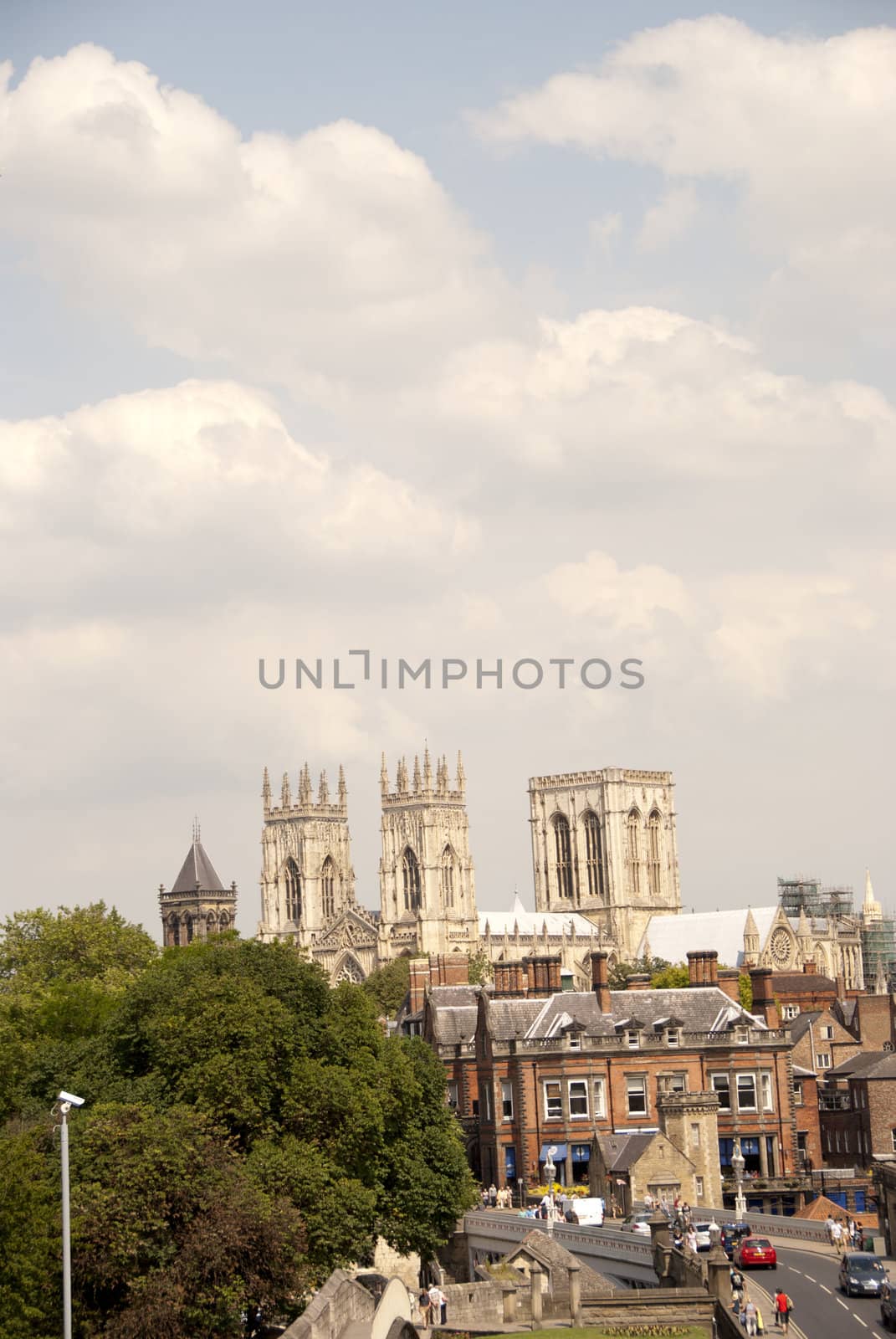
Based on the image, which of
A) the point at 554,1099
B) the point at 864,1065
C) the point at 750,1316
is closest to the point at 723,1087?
the point at 554,1099

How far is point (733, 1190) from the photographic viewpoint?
7481 cm

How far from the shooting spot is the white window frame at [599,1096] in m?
79.2

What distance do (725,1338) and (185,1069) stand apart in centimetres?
1630

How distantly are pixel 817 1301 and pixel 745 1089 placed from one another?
30907mm

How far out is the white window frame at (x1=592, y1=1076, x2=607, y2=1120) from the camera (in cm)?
7919

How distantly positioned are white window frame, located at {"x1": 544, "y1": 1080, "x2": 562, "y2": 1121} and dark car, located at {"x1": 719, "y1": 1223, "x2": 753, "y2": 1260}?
1907 cm

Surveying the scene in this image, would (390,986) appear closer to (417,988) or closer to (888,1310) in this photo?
(417,988)

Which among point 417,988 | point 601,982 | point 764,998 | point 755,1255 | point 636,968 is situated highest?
point 636,968

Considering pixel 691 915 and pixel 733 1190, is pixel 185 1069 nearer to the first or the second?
pixel 733 1190

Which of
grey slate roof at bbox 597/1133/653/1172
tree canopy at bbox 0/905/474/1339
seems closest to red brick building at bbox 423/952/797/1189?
grey slate roof at bbox 597/1133/653/1172

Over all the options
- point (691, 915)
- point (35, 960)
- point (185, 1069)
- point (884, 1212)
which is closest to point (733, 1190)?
point (884, 1212)

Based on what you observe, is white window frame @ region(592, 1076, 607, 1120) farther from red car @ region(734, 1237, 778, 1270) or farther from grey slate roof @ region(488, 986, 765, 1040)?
red car @ region(734, 1237, 778, 1270)

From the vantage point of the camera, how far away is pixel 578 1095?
79.3 metres

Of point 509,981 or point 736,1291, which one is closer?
point 736,1291
